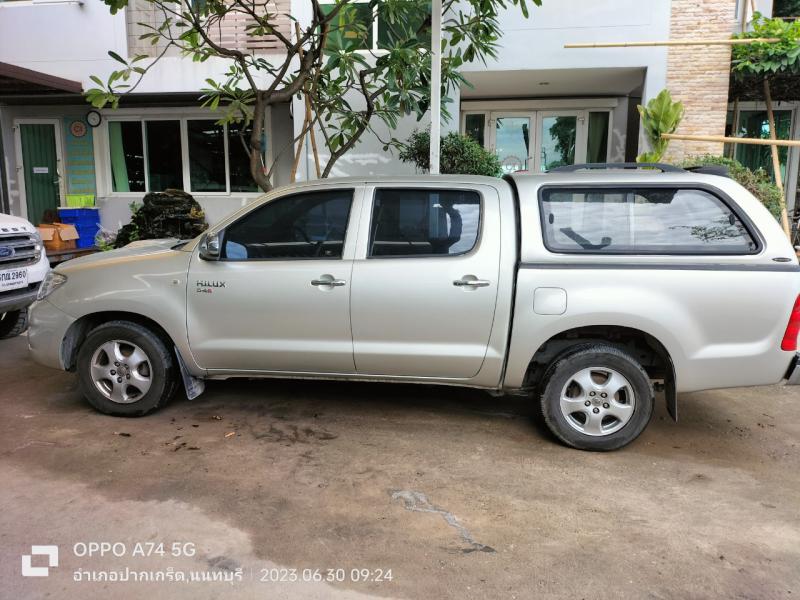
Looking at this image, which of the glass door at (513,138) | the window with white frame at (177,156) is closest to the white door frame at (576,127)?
the glass door at (513,138)

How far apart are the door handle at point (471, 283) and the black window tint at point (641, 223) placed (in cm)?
48

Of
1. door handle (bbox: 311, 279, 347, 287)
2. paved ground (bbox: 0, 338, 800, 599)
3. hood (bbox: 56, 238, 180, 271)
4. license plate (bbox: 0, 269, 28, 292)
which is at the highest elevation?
hood (bbox: 56, 238, 180, 271)

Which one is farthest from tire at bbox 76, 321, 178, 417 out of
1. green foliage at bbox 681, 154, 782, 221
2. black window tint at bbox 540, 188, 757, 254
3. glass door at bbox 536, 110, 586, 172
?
glass door at bbox 536, 110, 586, 172

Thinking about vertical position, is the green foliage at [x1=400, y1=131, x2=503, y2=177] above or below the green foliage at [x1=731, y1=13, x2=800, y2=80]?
below

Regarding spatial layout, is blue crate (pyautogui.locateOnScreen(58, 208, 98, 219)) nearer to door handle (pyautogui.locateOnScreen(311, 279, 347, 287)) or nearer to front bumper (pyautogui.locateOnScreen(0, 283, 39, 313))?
front bumper (pyautogui.locateOnScreen(0, 283, 39, 313))

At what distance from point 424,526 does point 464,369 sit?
124cm

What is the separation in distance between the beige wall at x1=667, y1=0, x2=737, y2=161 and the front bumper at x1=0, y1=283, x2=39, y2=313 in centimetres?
960

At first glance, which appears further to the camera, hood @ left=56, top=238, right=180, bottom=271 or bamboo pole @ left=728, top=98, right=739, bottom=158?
bamboo pole @ left=728, top=98, right=739, bottom=158

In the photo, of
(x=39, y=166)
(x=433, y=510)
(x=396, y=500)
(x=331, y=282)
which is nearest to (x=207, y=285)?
(x=331, y=282)

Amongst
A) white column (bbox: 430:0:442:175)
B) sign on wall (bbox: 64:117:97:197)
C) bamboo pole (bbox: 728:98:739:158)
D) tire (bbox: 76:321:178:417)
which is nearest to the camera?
tire (bbox: 76:321:178:417)

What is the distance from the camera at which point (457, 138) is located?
382 inches

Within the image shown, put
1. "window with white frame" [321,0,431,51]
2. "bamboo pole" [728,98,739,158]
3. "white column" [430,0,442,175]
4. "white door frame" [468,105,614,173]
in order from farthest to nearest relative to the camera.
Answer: "white door frame" [468,105,614,173]
"bamboo pole" [728,98,739,158]
"window with white frame" [321,0,431,51]
"white column" [430,0,442,175]

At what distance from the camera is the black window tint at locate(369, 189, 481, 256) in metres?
4.11

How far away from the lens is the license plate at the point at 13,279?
6094mm
